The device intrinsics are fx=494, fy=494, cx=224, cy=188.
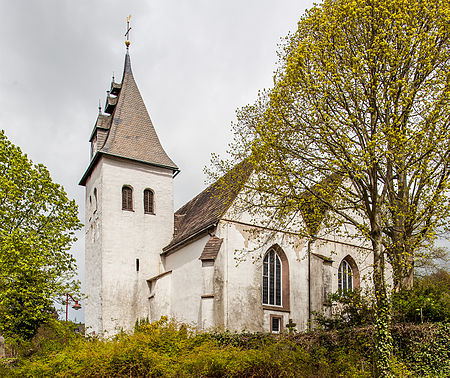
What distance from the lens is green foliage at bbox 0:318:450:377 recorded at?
1169cm

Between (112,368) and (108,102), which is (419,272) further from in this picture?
(112,368)

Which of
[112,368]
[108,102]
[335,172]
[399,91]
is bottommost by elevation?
[112,368]

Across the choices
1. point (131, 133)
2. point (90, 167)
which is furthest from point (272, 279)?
point (90, 167)

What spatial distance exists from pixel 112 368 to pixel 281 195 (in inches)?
239

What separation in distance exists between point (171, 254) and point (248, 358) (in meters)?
14.3

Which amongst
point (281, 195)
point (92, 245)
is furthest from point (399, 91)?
point (92, 245)

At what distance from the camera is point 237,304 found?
21094 mm

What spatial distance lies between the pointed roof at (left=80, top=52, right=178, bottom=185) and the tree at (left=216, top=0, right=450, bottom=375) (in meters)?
14.6

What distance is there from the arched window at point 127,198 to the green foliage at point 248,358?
13.2 m

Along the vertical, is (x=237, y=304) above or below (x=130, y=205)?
below

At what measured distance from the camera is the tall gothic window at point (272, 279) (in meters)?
22.5

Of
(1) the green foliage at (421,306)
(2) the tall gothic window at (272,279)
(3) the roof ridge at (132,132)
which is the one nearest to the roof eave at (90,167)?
(3) the roof ridge at (132,132)

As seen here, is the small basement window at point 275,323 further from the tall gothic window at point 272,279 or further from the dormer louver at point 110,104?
the dormer louver at point 110,104

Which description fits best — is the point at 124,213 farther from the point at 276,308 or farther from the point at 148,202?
the point at 276,308
